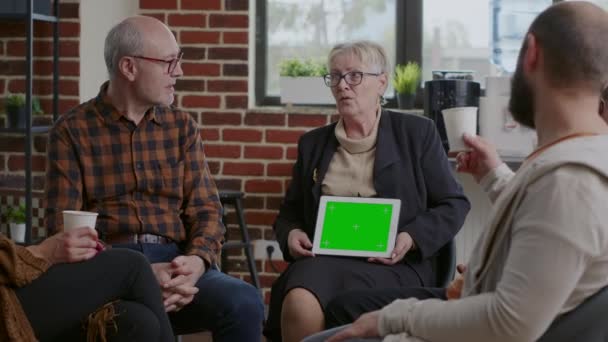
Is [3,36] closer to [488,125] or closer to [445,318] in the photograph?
[488,125]

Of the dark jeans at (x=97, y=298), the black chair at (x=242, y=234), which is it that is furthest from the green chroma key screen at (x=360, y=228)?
the black chair at (x=242, y=234)

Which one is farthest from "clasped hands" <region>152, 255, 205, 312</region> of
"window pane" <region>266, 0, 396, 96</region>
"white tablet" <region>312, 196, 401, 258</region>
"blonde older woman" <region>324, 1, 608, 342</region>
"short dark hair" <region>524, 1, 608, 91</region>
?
"window pane" <region>266, 0, 396, 96</region>

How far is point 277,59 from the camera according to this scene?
4711 millimetres

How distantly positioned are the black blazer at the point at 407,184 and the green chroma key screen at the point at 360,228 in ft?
0.26

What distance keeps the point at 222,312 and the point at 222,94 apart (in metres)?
2.01

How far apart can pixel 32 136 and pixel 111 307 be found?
7.92 ft

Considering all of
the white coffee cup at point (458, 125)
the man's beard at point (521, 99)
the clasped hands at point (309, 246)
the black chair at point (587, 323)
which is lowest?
the clasped hands at point (309, 246)

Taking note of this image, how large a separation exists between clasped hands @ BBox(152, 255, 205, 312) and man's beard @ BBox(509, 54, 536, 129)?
1.24 meters

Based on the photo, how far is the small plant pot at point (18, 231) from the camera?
4395 mm

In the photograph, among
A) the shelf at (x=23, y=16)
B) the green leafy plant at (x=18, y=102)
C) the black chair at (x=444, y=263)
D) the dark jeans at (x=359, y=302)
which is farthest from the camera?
the green leafy plant at (x=18, y=102)

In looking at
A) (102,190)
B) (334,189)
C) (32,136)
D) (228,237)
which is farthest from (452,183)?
(32,136)

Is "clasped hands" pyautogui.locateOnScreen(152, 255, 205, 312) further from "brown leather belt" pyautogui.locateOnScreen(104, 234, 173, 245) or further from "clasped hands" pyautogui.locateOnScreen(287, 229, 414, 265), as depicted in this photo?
"clasped hands" pyautogui.locateOnScreen(287, 229, 414, 265)

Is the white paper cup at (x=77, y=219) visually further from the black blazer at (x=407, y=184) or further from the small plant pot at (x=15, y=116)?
the small plant pot at (x=15, y=116)

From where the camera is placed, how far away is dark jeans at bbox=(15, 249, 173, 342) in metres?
2.20
